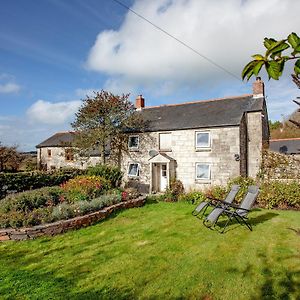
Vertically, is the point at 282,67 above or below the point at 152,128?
below

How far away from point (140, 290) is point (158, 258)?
1608mm

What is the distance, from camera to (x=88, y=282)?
19.2 ft

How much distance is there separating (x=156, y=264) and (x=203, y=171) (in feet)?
43.3

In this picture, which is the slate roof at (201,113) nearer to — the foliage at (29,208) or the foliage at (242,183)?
the foliage at (242,183)

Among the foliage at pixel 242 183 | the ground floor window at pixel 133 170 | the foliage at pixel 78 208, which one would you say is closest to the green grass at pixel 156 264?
the foliage at pixel 78 208

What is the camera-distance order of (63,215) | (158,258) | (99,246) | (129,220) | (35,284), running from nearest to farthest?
(35,284), (158,258), (99,246), (63,215), (129,220)

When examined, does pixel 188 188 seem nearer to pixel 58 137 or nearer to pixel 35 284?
pixel 35 284

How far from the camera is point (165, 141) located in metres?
21.0

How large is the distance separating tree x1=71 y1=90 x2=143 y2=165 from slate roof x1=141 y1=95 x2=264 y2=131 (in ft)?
6.67

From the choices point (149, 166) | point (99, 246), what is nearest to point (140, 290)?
point (99, 246)

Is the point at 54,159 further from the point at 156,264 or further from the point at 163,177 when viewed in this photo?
the point at 156,264

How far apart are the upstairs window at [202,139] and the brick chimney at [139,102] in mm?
8306

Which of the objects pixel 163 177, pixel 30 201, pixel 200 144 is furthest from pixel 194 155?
pixel 30 201

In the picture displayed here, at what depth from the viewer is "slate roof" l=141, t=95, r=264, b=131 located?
19.2 meters
